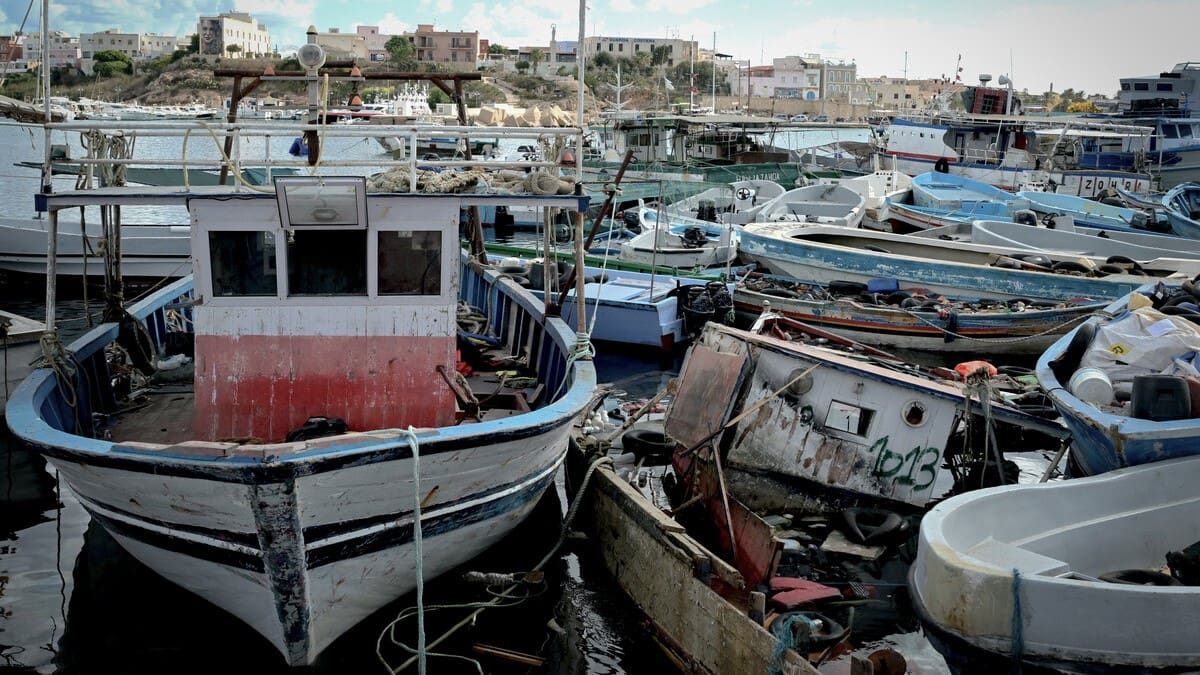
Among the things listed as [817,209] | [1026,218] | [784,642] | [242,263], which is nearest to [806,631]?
[784,642]

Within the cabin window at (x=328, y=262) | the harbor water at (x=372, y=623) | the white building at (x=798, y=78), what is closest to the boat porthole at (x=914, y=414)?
the harbor water at (x=372, y=623)

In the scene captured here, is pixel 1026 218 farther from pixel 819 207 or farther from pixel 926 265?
pixel 926 265

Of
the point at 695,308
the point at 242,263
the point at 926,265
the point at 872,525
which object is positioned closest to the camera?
the point at 242,263

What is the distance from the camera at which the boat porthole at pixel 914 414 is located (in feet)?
31.2

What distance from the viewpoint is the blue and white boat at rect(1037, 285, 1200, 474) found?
A: 711cm

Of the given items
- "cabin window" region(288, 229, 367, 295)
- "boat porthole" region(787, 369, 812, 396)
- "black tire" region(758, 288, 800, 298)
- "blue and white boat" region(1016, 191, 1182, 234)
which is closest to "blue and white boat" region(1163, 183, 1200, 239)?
"blue and white boat" region(1016, 191, 1182, 234)

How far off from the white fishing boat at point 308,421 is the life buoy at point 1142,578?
4147mm

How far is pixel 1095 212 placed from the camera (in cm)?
2705

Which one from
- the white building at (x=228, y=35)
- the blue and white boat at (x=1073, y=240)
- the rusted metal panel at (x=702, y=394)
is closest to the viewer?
the rusted metal panel at (x=702, y=394)

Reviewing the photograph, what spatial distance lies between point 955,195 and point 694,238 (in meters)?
9.67

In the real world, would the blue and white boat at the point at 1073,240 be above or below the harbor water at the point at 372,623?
above

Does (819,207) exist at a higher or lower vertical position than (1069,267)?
higher

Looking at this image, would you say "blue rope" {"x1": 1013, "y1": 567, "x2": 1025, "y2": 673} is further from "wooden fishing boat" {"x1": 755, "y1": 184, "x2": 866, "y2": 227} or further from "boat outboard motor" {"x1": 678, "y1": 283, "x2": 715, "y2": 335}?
"wooden fishing boat" {"x1": 755, "y1": 184, "x2": 866, "y2": 227}

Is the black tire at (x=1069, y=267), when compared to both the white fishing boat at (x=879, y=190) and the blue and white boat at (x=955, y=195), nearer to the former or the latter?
the blue and white boat at (x=955, y=195)
